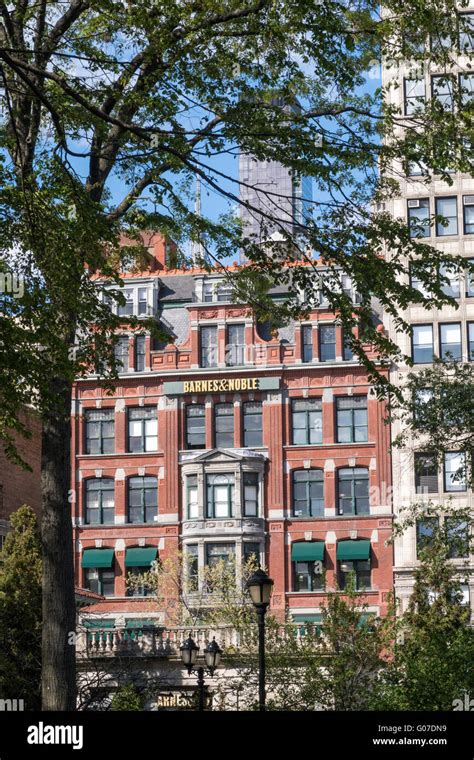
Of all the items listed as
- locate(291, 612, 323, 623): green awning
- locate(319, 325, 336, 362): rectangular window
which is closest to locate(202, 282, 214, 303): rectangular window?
locate(319, 325, 336, 362): rectangular window

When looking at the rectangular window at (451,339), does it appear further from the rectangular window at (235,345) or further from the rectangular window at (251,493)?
A: the rectangular window at (251,493)

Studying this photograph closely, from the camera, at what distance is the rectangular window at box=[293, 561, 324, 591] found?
66750 mm

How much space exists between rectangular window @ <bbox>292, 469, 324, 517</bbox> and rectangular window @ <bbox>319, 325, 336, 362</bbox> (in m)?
5.60

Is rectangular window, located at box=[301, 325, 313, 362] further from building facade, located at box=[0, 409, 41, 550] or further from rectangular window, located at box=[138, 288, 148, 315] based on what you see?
building facade, located at box=[0, 409, 41, 550]

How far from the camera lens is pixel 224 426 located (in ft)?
230

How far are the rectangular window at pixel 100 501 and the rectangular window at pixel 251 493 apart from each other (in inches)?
267

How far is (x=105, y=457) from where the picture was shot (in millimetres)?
70562

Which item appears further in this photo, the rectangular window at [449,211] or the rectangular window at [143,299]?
the rectangular window at [143,299]

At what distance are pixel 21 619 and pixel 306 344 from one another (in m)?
28.3

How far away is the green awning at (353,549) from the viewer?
66162 mm

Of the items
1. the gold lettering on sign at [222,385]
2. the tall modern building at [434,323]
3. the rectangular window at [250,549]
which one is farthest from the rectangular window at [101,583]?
the tall modern building at [434,323]

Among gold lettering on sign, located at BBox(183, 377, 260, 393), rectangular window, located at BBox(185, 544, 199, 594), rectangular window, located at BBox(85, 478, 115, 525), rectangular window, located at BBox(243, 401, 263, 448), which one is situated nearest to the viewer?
rectangular window, located at BBox(185, 544, 199, 594)

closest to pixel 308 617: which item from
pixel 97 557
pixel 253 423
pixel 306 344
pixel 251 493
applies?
pixel 251 493
